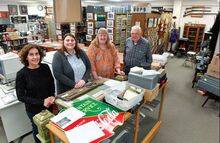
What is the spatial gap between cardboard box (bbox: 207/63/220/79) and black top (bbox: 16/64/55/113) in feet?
5.45

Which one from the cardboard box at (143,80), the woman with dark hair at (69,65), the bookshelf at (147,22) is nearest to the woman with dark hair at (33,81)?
the woman with dark hair at (69,65)

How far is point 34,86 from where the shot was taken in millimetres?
1748

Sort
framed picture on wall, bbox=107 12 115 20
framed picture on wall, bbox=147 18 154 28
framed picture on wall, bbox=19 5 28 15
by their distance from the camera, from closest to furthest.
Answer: framed picture on wall, bbox=147 18 154 28 < framed picture on wall, bbox=107 12 115 20 < framed picture on wall, bbox=19 5 28 15

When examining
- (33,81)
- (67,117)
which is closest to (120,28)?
(33,81)

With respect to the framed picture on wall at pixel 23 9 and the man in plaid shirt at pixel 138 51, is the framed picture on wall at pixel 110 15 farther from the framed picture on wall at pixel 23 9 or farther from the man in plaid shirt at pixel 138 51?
the framed picture on wall at pixel 23 9

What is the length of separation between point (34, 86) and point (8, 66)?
90cm

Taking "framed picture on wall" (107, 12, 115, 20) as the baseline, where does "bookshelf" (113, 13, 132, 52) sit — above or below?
below

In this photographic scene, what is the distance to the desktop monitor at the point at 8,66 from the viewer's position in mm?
2299

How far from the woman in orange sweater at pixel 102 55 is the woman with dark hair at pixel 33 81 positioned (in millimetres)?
702

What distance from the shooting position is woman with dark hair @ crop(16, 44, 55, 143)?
5.57 ft

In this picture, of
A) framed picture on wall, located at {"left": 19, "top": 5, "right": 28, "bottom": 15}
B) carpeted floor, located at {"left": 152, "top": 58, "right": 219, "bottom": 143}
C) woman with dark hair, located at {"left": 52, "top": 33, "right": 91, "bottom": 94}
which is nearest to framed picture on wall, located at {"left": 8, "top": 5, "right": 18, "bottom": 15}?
framed picture on wall, located at {"left": 19, "top": 5, "right": 28, "bottom": 15}

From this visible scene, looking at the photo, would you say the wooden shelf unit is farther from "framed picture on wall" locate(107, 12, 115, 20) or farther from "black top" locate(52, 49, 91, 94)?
"black top" locate(52, 49, 91, 94)

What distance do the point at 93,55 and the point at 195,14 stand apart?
718cm

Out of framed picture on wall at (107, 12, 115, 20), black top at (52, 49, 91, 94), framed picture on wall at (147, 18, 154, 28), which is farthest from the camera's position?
framed picture on wall at (107, 12, 115, 20)
